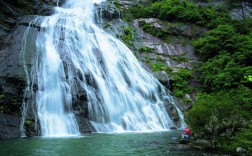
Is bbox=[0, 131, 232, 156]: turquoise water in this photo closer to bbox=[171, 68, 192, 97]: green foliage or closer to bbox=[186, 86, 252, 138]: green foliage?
bbox=[186, 86, 252, 138]: green foliage

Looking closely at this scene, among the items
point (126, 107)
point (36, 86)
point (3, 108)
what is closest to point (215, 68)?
point (126, 107)

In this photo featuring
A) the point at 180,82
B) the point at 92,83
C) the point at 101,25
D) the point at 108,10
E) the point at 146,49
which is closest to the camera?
the point at 92,83

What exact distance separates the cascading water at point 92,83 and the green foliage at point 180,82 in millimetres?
1542

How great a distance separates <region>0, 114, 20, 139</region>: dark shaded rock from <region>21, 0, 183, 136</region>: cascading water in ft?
4.43

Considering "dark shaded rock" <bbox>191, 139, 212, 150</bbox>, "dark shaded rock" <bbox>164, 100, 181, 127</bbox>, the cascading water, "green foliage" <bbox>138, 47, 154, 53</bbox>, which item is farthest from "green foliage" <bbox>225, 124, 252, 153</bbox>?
"green foliage" <bbox>138, 47, 154, 53</bbox>

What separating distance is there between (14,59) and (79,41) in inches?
267

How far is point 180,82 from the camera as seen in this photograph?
27.3 metres

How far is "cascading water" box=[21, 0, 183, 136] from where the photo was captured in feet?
60.1

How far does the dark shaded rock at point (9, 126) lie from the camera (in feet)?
50.9

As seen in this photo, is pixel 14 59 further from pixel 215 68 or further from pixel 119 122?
pixel 215 68

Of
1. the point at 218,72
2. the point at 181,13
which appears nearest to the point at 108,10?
the point at 181,13

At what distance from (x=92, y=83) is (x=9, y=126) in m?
6.67

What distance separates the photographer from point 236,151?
36.7ft

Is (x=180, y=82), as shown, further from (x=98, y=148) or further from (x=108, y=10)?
(x=98, y=148)
